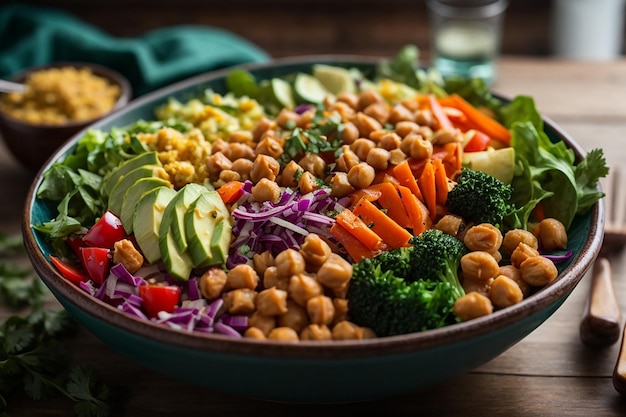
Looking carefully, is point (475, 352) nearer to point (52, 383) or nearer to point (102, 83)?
point (52, 383)

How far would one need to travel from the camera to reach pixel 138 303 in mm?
2771

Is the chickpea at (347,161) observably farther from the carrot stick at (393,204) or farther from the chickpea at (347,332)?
the chickpea at (347,332)

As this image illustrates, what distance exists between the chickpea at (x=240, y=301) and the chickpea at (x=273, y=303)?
Answer: 0.05 meters

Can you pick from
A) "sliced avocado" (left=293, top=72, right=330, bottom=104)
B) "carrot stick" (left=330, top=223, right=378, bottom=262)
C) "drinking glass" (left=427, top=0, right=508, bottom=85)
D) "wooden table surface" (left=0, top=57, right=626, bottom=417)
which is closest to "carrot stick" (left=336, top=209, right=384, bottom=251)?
"carrot stick" (left=330, top=223, right=378, bottom=262)

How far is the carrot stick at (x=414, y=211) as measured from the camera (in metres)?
3.00

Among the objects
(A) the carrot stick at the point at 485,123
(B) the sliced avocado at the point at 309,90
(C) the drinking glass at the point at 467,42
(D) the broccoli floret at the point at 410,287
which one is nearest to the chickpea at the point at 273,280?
(D) the broccoli floret at the point at 410,287

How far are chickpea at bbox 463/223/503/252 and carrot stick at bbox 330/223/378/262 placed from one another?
350mm

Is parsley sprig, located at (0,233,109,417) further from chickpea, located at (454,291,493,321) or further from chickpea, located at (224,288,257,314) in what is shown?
chickpea, located at (454,291,493,321)

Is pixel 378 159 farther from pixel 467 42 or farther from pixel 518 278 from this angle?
pixel 467 42

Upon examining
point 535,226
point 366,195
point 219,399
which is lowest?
point 219,399

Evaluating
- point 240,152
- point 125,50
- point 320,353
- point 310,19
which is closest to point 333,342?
point 320,353

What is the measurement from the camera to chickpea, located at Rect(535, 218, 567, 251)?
10.1 ft

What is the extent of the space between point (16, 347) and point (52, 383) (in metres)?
0.27

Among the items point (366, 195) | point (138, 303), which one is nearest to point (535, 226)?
point (366, 195)
